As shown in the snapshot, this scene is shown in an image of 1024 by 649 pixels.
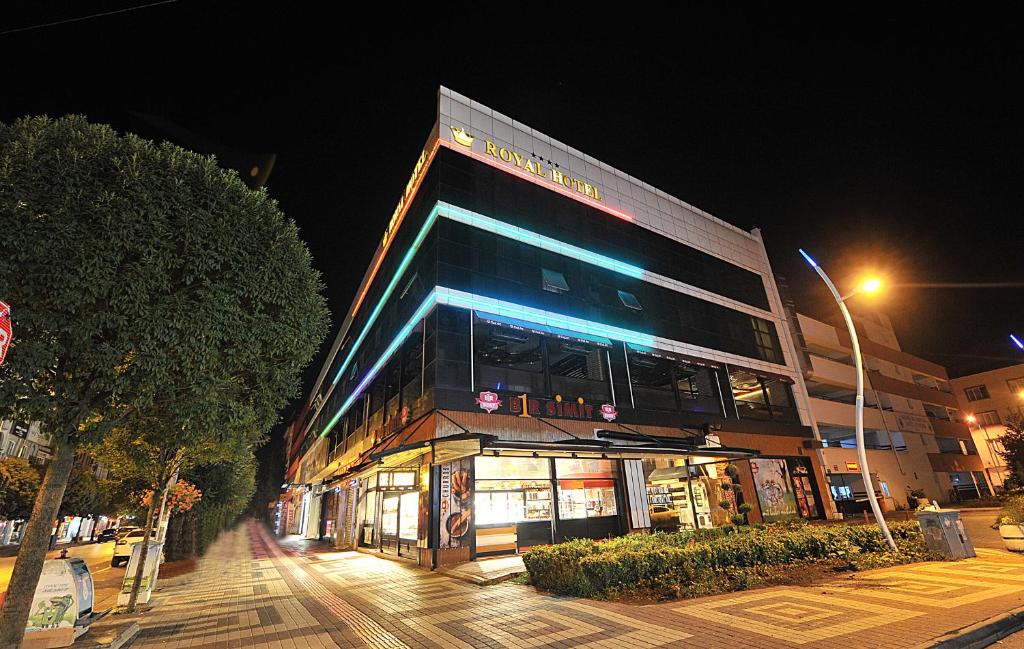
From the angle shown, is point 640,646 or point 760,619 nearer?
point 640,646

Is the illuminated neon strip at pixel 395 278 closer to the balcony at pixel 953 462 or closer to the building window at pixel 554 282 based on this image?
the building window at pixel 554 282

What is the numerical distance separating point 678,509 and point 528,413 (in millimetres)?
11593

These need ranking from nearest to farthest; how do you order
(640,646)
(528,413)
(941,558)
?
1. (640,646)
2. (941,558)
3. (528,413)

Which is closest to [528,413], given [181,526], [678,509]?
[678,509]

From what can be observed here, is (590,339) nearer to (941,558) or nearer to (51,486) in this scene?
(941,558)

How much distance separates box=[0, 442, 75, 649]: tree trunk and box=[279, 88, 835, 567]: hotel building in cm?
912

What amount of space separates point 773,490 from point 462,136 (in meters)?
27.2

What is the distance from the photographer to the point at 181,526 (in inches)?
982

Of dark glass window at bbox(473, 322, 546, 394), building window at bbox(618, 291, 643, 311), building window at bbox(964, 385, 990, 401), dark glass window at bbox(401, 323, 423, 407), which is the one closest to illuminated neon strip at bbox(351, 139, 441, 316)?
dark glass window at bbox(401, 323, 423, 407)

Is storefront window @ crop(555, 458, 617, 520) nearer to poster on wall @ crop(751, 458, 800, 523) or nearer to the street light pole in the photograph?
the street light pole

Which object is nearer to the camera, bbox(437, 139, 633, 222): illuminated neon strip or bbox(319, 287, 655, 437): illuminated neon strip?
bbox(319, 287, 655, 437): illuminated neon strip

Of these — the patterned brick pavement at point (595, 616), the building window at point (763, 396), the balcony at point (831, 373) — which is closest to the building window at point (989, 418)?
the balcony at point (831, 373)

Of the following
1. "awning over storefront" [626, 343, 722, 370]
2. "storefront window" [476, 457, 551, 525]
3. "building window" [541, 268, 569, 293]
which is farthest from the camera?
"awning over storefront" [626, 343, 722, 370]

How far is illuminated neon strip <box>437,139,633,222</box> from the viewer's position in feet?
72.0
